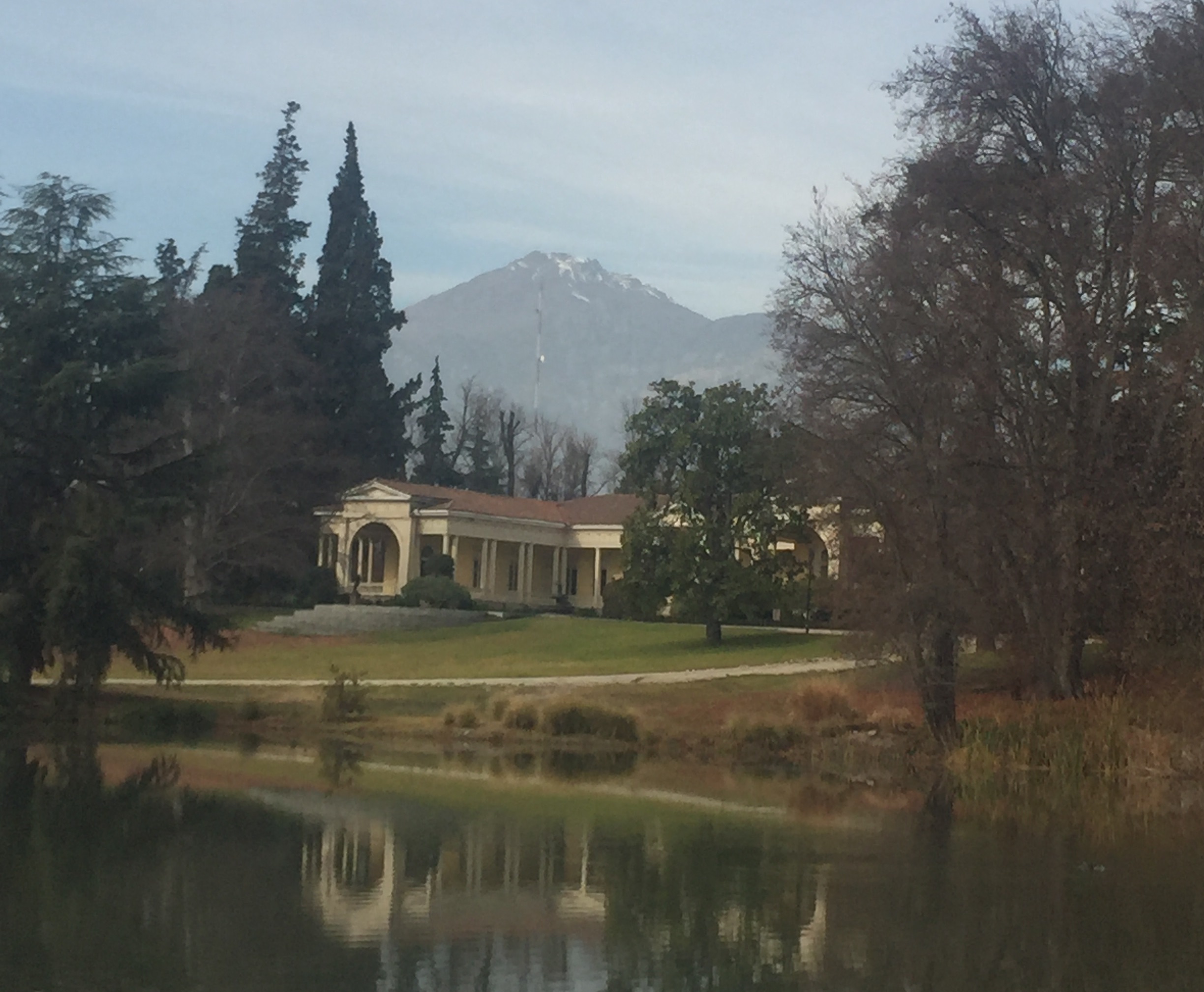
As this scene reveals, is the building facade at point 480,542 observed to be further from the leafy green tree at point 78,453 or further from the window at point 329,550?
the leafy green tree at point 78,453

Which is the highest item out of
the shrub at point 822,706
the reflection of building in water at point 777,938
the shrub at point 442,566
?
the shrub at point 442,566

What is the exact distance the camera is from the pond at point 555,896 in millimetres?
10289

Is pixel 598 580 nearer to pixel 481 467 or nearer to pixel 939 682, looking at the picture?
pixel 481 467

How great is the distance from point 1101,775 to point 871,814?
22.7 feet

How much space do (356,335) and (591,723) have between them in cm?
4428

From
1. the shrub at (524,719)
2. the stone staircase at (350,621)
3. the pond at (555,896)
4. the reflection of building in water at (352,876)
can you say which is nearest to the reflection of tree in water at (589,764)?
the shrub at (524,719)

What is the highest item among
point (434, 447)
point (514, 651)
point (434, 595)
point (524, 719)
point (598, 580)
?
point (434, 447)

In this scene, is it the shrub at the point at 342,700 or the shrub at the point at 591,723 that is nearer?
the shrub at the point at 591,723

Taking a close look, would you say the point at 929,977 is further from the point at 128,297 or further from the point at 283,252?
the point at 283,252

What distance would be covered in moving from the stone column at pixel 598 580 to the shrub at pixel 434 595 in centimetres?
1295

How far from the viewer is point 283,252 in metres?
71.0

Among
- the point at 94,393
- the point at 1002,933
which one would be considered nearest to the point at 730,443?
the point at 94,393

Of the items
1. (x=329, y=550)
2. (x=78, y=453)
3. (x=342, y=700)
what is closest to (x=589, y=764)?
(x=342, y=700)

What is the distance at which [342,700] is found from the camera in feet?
103
